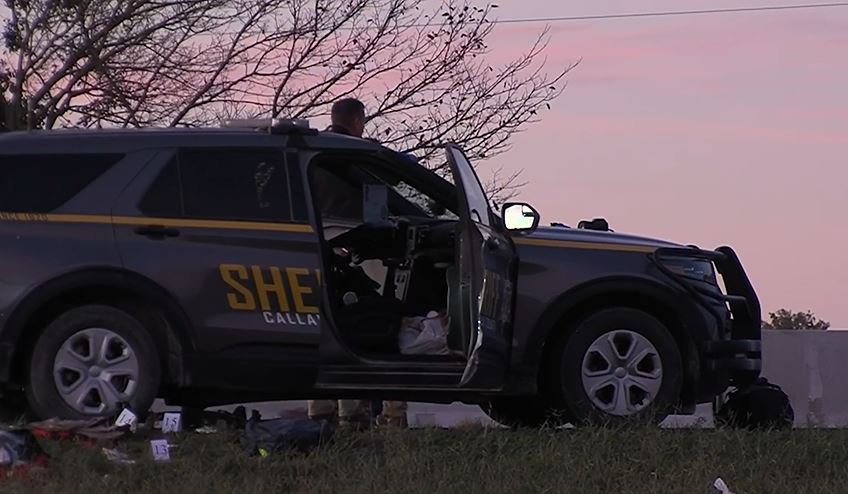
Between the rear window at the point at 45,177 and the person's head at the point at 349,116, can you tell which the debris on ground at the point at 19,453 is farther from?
the person's head at the point at 349,116

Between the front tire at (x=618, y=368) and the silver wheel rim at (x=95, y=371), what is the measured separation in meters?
2.29

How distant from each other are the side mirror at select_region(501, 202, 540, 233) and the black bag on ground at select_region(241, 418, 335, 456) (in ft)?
A: 5.13

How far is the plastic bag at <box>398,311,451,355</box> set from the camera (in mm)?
9438

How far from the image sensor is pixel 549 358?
9.54 m

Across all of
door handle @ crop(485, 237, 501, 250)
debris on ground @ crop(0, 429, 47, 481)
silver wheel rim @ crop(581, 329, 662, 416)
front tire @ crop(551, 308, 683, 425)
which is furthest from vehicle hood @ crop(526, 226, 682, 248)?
debris on ground @ crop(0, 429, 47, 481)

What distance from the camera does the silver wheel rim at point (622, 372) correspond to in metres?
9.40

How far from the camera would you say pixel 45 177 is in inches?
365

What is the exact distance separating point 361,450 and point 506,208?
1.71m

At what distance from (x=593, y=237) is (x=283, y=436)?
2273 millimetres

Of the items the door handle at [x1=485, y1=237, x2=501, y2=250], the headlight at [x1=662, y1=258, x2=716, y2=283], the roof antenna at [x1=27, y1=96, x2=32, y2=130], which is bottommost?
the headlight at [x1=662, y1=258, x2=716, y2=283]

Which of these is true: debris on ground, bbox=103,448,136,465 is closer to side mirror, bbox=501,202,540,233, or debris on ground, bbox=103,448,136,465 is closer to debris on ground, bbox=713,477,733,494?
side mirror, bbox=501,202,540,233

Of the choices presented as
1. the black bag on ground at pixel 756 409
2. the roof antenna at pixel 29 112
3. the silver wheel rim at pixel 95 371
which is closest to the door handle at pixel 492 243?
the black bag on ground at pixel 756 409

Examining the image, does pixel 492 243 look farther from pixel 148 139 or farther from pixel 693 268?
pixel 148 139

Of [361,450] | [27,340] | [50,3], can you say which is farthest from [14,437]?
[50,3]
